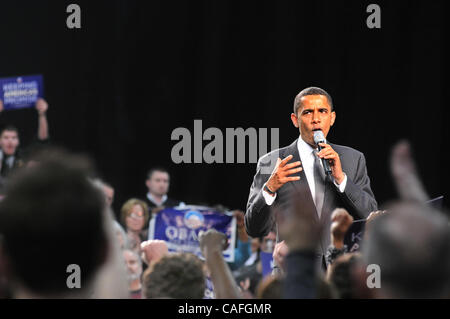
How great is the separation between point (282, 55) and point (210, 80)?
742mm

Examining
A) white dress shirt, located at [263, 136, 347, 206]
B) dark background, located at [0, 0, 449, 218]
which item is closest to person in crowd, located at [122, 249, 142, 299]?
white dress shirt, located at [263, 136, 347, 206]

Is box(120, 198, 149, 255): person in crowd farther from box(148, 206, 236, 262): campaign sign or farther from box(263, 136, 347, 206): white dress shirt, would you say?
box(263, 136, 347, 206): white dress shirt

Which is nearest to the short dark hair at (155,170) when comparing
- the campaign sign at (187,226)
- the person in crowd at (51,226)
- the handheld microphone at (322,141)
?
the campaign sign at (187,226)

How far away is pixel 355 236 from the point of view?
291 cm

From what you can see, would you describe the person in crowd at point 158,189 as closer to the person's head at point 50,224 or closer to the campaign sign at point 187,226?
the campaign sign at point 187,226

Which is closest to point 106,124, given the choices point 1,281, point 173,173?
point 173,173

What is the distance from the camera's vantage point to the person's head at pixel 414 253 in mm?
1154

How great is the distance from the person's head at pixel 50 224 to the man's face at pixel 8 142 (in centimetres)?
514

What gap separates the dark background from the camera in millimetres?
5977

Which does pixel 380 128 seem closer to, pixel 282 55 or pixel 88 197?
pixel 282 55

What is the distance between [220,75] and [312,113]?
3.27 m

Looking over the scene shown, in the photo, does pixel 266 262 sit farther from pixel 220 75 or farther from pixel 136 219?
pixel 220 75
